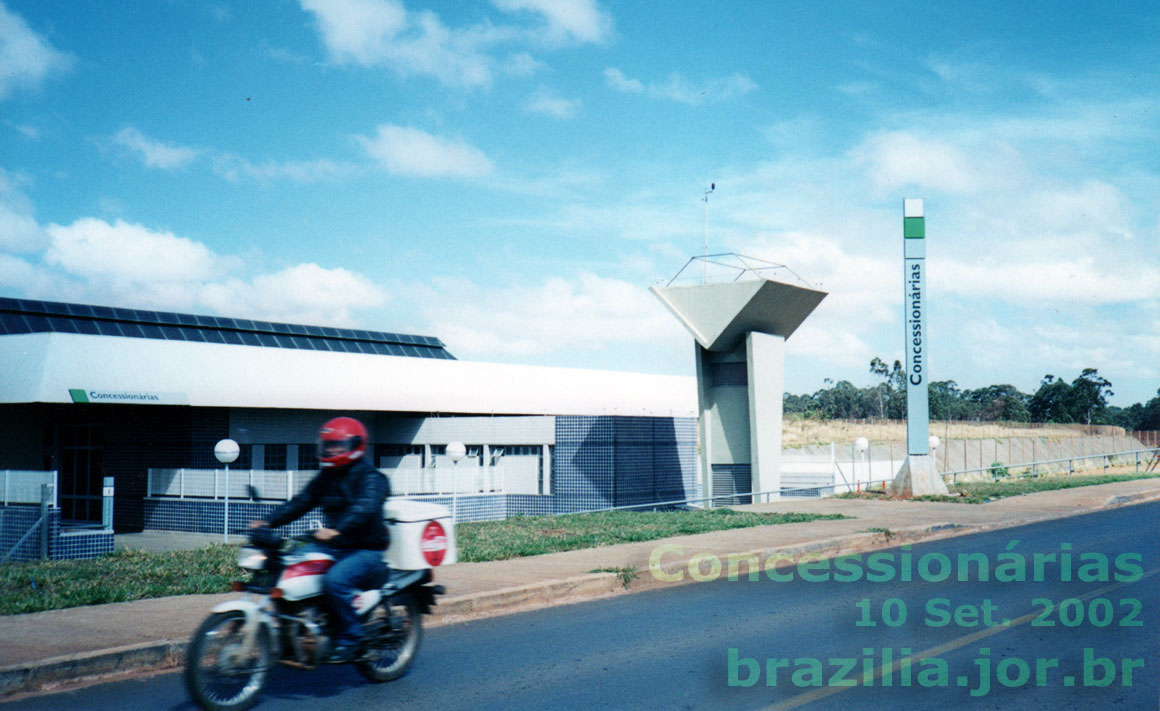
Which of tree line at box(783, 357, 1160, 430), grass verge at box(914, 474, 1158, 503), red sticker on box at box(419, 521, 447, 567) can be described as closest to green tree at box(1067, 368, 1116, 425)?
tree line at box(783, 357, 1160, 430)

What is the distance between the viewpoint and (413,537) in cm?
703

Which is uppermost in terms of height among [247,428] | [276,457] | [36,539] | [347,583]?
[247,428]

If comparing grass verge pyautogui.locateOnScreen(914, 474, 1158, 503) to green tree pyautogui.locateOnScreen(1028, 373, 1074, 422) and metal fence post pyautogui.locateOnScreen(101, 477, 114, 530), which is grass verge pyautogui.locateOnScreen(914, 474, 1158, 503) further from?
green tree pyautogui.locateOnScreen(1028, 373, 1074, 422)

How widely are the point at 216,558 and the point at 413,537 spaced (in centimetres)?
706

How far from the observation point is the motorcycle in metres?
6.08

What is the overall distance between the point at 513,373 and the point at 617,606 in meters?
23.0

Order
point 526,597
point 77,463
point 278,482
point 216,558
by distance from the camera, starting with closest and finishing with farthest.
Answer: point 526,597 < point 216,558 < point 278,482 < point 77,463

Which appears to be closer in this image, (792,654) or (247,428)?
(792,654)

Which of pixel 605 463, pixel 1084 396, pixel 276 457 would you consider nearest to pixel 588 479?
pixel 605 463

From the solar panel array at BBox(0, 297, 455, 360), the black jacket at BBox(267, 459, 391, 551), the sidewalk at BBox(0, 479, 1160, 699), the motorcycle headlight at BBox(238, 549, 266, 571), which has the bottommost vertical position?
the sidewalk at BBox(0, 479, 1160, 699)

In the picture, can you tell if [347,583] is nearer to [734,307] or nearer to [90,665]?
[90,665]

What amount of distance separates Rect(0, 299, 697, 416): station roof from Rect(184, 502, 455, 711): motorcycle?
17915 millimetres

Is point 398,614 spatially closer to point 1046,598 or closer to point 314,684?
point 314,684

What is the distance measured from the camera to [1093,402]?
3497 inches
